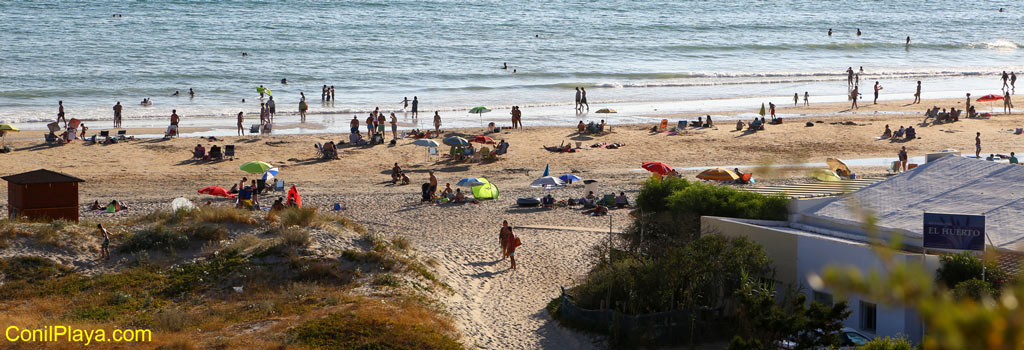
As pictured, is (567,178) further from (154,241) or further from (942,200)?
(942,200)

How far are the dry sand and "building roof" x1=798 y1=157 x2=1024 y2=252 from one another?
3.56m

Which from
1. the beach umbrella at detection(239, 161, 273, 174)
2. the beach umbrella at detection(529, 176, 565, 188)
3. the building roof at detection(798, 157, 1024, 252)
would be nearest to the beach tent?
the beach umbrella at detection(529, 176, 565, 188)

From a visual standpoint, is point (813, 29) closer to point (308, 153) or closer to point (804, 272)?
point (308, 153)

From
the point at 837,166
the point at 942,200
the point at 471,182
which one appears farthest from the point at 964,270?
the point at 471,182

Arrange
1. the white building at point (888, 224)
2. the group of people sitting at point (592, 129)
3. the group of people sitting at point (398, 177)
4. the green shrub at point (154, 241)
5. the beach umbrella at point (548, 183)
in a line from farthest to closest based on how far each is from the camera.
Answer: the group of people sitting at point (592, 129) < the group of people sitting at point (398, 177) < the beach umbrella at point (548, 183) < the green shrub at point (154, 241) < the white building at point (888, 224)

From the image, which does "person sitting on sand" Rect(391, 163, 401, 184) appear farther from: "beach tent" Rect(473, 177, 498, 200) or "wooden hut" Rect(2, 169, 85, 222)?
"wooden hut" Rect(2, 169, 85, 222)

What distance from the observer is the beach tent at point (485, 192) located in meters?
20.4

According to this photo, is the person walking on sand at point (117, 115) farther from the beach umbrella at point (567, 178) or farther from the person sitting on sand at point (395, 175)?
the beach umbrella at point (567, 178)

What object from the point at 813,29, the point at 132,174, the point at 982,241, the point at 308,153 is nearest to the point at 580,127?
the point at 308,153

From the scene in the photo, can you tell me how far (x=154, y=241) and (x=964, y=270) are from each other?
36.0ft

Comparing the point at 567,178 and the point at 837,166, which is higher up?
the point at 837,166

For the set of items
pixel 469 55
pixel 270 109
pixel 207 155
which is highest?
pixel 469 55

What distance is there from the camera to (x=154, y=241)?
1391cm

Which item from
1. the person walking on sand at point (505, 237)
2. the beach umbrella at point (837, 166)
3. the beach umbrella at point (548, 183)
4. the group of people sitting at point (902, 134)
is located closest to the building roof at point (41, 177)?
the person walking on sand at point (505, 237)
